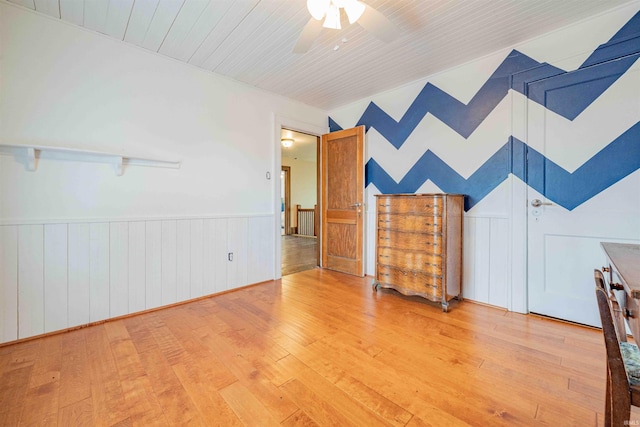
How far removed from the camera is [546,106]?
2.22 metres

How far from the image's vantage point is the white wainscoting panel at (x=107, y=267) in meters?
1.88

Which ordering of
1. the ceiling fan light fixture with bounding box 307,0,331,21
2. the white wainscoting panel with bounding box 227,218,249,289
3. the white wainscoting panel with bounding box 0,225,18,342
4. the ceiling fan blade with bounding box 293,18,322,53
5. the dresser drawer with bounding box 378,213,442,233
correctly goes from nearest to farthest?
1. the ceiling fan light fixture with bounding box 307,0,331,21
2. the ceiling fan blade with bounding box 293,18,322,53
3. the white wainscoting panel with bounding box 0,225,18,342
4. the dresser drawer with bounding box 378,213,442,233
5. the white wainscoting panel with bounding box 227,218,249,289

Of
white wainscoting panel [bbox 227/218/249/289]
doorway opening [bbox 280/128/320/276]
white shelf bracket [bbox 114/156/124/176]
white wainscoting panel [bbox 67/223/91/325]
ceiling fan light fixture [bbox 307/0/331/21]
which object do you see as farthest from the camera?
doorway opening [bbox 280/128/320/276]

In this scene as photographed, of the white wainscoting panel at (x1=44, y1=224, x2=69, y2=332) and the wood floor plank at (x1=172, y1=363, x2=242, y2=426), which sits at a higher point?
the white wainscoting panel at (x1=44, y1=224, x2=69, y2=332)

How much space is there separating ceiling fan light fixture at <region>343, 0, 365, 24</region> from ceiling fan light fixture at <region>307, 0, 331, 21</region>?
124 millimetres

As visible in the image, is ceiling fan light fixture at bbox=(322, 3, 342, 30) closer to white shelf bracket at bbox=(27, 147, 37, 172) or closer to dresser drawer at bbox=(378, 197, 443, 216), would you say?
dresser drawer at bbox=(378, 197, 443, 216)

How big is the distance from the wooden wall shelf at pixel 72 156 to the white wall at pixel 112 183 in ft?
0.12

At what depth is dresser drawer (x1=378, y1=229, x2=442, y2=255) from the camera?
95.6 inches

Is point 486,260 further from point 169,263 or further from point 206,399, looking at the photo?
point 169,263

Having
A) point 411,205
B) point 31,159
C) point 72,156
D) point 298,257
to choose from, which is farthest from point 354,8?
point 298,257

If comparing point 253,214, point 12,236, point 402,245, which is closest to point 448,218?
point 402,245

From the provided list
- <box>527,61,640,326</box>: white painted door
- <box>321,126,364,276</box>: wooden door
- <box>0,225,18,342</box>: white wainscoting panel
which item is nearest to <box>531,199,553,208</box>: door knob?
<box>527,61,640,326</box>: white painted door

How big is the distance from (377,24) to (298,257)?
387cm

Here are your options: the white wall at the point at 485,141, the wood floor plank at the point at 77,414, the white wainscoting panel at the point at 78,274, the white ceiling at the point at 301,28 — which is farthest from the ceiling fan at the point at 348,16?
the wood floor plank at the point at 77,414
